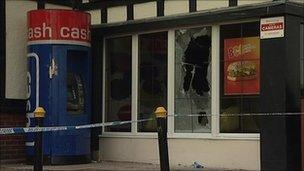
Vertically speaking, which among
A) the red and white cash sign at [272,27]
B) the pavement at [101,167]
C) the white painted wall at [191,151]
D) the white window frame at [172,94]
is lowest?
the pavement at [101,167]

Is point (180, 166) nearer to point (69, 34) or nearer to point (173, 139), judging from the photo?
point (173, 139)

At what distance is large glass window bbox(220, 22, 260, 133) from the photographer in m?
10.4

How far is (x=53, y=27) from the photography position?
36.9 feet

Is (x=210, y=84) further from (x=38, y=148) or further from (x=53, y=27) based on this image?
(x=38, y=148)

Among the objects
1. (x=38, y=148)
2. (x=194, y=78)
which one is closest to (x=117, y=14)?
(x=194, y=78)

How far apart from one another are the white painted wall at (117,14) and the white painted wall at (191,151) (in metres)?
2.29

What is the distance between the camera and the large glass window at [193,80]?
11.1 m

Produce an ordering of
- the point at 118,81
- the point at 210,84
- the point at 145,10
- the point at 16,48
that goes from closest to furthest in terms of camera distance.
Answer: the point at 210,84 < the point at 145,10 < the point at 16,48 < the point at 118,81

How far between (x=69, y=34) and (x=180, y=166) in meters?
3.08

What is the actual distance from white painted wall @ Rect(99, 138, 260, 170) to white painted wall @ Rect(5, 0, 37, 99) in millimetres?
1965

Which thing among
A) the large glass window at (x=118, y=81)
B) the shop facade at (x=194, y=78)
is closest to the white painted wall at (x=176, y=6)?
the shop facade at (x=194, y=78)

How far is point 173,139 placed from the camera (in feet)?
37.1

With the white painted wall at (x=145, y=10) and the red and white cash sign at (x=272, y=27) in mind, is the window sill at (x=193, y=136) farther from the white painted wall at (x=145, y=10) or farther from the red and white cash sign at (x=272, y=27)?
the white painted wall at (x=145, y=10)

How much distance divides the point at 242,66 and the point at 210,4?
119 centimetres
